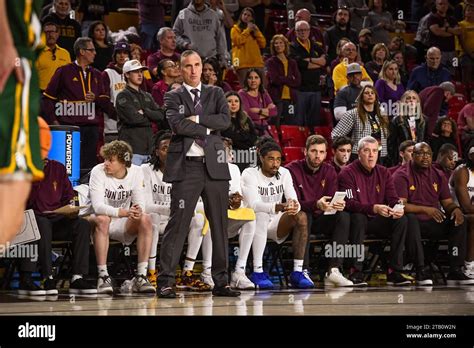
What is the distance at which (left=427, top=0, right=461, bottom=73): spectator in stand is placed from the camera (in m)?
16.3

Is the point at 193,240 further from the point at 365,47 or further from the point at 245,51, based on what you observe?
the point at 365,47

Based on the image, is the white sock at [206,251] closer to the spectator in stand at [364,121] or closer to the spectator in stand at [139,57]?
the spectator in stand at [364,121]

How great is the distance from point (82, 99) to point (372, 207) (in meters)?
3.37

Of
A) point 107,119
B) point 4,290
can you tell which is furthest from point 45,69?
point 4,290

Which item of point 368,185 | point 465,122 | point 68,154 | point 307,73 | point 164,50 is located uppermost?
point 164,50

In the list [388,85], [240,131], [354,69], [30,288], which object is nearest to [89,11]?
[354,69]

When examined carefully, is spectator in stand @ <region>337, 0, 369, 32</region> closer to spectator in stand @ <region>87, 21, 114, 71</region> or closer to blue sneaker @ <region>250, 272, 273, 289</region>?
spectator in stand @ <region>87, 21, 114, 71</region>

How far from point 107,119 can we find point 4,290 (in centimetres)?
275

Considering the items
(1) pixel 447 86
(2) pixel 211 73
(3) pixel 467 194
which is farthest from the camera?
(1) pixel 447 86

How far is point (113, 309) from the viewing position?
7152mm

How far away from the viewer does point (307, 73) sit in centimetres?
1370

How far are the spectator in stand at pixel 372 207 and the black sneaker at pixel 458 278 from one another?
0.59 m

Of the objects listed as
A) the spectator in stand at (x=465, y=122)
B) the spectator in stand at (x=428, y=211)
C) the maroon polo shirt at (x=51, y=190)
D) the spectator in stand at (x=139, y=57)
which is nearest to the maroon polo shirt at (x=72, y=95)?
the spectator in stand at (x=139, y=57)
